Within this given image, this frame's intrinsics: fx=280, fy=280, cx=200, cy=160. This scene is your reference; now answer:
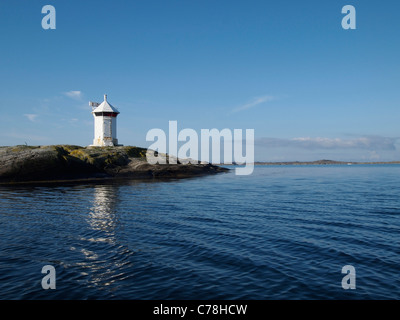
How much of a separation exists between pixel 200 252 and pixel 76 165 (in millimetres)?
43722

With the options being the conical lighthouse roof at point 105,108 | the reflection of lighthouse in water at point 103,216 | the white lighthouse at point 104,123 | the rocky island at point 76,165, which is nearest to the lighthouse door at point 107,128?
the white lighthouse at point 104,123

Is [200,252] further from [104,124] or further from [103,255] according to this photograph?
[104,124]

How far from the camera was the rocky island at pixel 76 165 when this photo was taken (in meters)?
43.7

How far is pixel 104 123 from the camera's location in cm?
6228

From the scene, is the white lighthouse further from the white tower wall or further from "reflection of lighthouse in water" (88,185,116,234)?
"reflection of lighthouse in water" (88,185,116,234)

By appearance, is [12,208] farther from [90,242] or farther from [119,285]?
[119,285]

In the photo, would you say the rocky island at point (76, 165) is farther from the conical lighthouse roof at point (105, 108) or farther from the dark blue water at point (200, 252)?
the dark blue water at point (200, 252)

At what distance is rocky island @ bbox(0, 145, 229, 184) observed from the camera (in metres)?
43.7

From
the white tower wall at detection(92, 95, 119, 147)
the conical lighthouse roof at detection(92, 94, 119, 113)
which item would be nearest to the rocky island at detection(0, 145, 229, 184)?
the white tower wall at detection(92, 95, 119, 147)

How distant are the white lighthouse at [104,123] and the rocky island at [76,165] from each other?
4.28m

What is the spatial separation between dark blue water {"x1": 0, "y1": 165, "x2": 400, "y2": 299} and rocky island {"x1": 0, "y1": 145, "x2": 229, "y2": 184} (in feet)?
87.2

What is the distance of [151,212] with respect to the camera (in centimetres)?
2048
